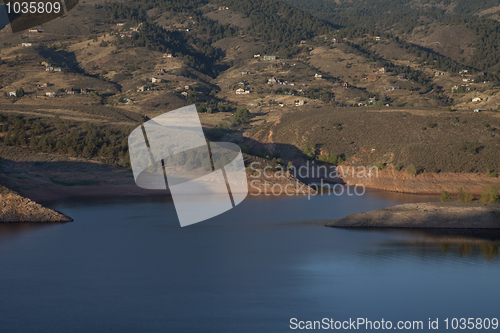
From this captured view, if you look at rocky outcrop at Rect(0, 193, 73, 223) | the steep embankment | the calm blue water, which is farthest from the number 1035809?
the steep embankment

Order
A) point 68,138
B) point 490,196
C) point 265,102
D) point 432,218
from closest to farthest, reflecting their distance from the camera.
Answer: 1. point 432,218
2. point 490,196
3. point 68,138
4. point 265,102

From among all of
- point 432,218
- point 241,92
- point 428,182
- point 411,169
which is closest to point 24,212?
point 432,218

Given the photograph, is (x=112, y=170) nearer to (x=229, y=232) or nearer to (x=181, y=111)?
(x=229, y=232)

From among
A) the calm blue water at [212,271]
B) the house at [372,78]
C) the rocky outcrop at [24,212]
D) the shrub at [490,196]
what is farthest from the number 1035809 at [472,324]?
the house at [372,78]

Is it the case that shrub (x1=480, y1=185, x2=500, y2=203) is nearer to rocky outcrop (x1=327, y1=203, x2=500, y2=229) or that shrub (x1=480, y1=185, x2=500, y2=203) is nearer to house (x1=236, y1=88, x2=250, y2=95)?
rocky outcrop (x1=327, y1=203, x2=500, y2=229)

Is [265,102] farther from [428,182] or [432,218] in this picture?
[432,218]

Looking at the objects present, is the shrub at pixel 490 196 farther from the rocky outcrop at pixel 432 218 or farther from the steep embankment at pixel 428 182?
the steep embankment at pixel 428 182
